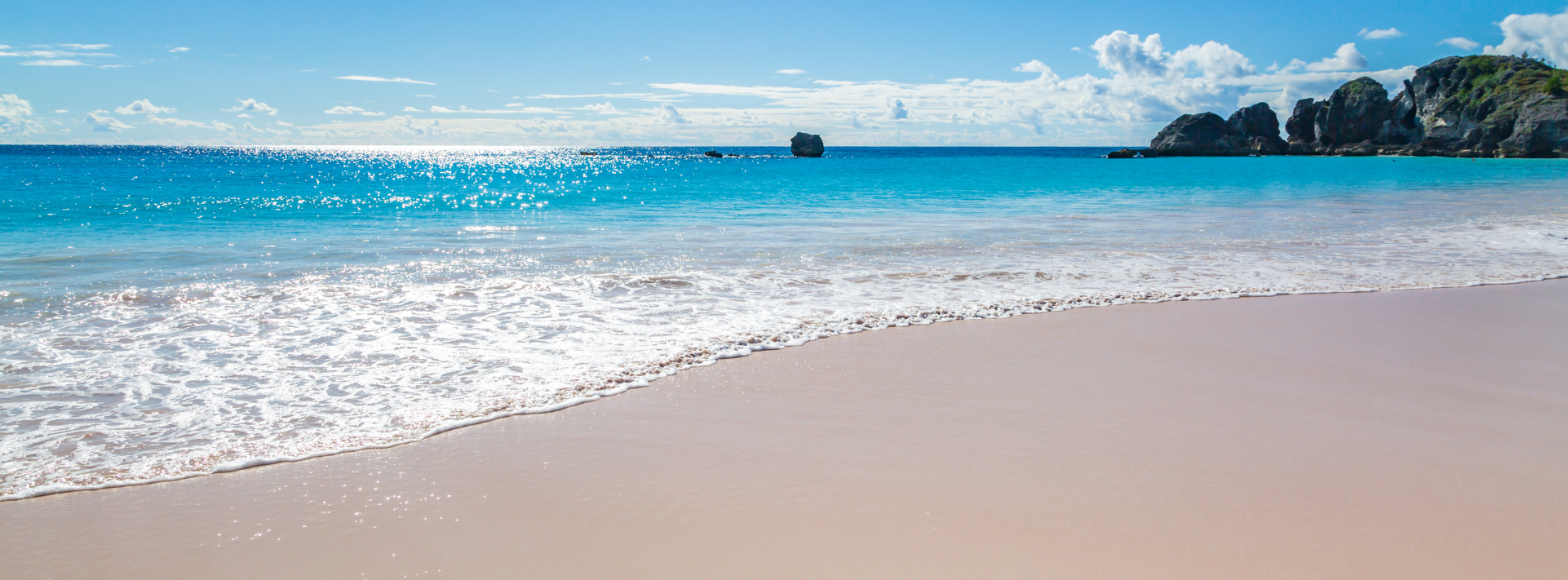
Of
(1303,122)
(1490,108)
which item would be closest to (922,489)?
(1490,108)

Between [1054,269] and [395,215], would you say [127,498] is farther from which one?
[395,215]

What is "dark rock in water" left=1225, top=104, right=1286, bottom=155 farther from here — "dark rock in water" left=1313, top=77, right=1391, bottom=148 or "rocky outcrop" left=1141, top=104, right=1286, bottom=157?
"dark rock in water" left=1313, top=77, right=1391, bottom=148

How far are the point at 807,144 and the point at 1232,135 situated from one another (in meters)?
66.7

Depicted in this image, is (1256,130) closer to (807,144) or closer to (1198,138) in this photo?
(1198,138)

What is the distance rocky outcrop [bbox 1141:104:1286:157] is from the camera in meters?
119

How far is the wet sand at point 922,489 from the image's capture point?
3.15 meters

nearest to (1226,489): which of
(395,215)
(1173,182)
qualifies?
(395,215)

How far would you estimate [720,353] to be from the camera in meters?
6.24

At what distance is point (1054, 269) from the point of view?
10.8 meters

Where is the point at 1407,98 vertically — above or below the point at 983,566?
above

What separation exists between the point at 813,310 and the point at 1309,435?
4467 millimetres

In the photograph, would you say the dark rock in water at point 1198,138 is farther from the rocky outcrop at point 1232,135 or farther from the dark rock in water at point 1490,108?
the dark rock in water at point 1490,108

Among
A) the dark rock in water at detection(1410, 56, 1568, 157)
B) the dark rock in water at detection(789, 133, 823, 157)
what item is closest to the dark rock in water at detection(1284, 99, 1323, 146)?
the dark rock in water at detection(1410, 56, 1568, 157)

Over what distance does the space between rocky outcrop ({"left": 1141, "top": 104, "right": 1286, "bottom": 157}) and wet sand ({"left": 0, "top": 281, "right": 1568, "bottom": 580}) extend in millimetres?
130390
